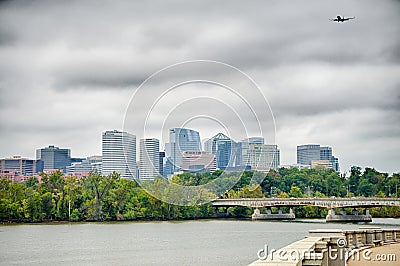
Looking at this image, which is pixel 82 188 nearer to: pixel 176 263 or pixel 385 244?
pixel 176 263

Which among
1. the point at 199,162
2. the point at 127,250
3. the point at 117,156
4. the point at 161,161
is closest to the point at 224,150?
the point at 199,162

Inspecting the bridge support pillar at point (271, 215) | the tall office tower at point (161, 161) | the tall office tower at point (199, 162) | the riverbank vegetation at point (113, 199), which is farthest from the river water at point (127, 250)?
the tall office tower at point (199, 162)

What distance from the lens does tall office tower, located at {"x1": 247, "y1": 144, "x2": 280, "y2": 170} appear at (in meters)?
126

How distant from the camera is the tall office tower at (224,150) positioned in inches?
4646

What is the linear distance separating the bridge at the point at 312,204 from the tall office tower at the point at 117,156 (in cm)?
1713

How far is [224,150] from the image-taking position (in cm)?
12194

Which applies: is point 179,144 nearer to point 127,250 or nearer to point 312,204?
point 312,204

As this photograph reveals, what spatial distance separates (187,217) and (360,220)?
86.0 feet

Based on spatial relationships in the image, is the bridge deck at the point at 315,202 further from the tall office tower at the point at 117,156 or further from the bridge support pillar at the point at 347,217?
the tall office tower at the point at 117,156

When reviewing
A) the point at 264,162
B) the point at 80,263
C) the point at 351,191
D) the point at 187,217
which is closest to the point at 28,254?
the point at 80,263

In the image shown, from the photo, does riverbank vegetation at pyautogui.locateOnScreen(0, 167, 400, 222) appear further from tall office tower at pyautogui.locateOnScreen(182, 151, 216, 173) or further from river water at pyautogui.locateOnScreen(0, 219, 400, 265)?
river water at pyautogui.locateOnScreen(0, 219, 400, 265)

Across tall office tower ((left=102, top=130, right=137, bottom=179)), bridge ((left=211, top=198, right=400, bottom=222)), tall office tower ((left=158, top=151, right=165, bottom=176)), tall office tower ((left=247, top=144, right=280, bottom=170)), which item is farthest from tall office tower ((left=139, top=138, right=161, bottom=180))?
tall office tower ((left=247, top=144, right=280, bottom=170))

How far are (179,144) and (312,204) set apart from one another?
22.8m

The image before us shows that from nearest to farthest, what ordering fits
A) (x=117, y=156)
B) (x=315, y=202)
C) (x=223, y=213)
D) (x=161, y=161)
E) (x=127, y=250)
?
1. (x=127, y=250)
2. (x=315, y=202)
3. (x=161, y=161)
4. (x=223, y=213)
5. (x=117, y=156)
